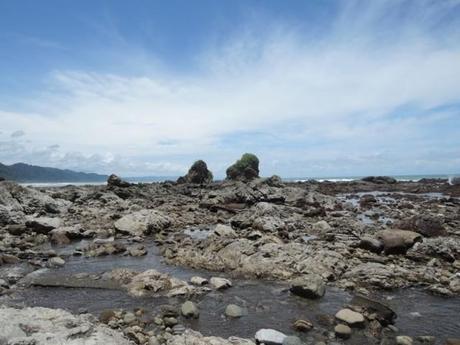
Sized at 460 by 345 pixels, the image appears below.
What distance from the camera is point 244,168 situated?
211ft

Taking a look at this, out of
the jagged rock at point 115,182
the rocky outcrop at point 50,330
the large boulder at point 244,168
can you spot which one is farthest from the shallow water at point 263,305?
the large boulder at point 244,168

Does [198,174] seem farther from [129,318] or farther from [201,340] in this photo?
[201,340]

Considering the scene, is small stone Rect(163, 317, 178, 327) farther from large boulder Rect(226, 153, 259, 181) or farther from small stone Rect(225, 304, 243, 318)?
large boulder Rect(226, 153, 259, 181)

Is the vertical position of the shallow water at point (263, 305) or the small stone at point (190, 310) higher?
the small stone at point (190, 310)

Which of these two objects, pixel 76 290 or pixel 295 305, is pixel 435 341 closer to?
pixel 295 305

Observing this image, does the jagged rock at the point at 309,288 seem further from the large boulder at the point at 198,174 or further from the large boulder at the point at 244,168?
the large boulder at the point at 244,168

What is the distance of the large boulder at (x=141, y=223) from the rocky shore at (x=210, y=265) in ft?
0.19

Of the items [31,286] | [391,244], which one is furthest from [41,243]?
[391,244]

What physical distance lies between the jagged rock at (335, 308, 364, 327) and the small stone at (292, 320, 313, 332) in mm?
819

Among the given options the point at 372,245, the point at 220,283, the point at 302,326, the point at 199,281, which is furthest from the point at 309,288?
the point at 372,245

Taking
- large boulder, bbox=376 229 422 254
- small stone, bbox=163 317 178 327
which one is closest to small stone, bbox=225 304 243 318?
small stone, bbox=163 317 178 327

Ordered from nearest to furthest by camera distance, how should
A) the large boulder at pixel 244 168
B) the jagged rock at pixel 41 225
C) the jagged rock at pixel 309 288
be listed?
the jagged rock at pixel 309 288
the jagged rock at pixel 41 225
the large boulder at pixel 244 168

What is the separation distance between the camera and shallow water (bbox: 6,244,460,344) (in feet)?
29.9

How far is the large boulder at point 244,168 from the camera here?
2485 inches
